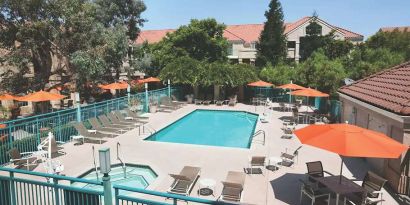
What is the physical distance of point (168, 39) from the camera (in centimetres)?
3481

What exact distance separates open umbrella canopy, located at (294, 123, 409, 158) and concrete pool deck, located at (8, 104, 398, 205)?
7.38 feet

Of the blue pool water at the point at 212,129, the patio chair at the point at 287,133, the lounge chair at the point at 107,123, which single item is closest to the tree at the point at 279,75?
the blue pool water at the point at 212,129

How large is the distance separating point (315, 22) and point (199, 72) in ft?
90.7

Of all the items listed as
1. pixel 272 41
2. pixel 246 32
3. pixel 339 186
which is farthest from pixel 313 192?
pixel 246 32

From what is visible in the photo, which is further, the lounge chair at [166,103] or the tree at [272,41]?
the tree at [272,41]

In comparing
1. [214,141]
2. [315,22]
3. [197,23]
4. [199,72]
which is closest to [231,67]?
[199,72]

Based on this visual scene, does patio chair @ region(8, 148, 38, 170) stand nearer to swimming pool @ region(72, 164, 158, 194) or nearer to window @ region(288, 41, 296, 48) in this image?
swimming pool @ region(72, 164, 158, 194)

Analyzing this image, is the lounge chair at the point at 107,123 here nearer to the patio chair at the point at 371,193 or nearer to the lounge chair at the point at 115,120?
the lounge chair at the point at 115,120

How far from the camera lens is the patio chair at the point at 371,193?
789 centimetres

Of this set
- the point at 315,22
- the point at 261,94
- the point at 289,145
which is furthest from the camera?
the point at 315,22

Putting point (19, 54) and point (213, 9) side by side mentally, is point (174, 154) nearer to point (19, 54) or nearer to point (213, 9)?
point (19, 54)

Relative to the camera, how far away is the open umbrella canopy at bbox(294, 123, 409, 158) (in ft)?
22.1

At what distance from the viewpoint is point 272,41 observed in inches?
1667

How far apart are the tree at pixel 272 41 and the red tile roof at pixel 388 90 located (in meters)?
27.3
